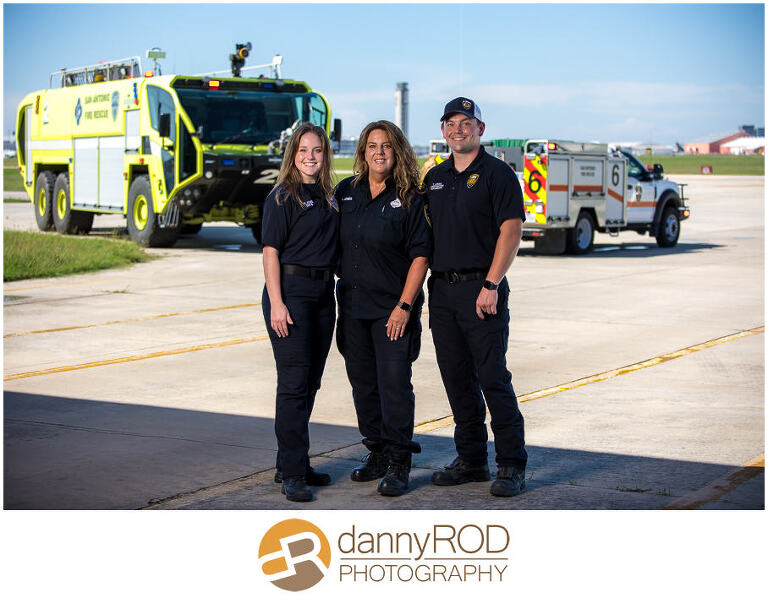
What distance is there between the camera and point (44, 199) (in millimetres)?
25594

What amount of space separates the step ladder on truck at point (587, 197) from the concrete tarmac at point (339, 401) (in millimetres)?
4477

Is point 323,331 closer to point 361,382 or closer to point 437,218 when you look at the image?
point 361,382

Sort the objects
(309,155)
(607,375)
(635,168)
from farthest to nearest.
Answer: (635,168)
(607,375)
(309,155)

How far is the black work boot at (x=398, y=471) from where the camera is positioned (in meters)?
5.38

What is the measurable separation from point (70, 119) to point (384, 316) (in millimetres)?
20372

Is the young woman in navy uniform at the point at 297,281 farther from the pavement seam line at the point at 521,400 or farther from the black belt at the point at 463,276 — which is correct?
the black belt at the point at 463,276

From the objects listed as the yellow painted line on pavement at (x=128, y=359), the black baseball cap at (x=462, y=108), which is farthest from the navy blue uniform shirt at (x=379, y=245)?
the yellow painted line on pavement at (x=128, y=359)

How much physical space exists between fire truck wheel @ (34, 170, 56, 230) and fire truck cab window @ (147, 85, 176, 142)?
5.98 meters

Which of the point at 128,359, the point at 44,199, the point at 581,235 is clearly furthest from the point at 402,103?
the point at 128,359

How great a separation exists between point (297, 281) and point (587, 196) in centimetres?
1583

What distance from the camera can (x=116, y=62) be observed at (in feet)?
73.4

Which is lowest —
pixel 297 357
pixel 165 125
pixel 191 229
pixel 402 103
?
pixel 191 229

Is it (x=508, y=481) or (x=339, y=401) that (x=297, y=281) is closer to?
(x=508, y=481)
